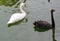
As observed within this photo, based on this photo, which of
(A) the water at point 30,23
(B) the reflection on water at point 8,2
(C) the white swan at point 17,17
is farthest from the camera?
(B) the reflection on water at point 8,2

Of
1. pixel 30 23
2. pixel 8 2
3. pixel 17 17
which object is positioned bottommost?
pixel 30 23

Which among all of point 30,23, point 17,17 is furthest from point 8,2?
point 30,23

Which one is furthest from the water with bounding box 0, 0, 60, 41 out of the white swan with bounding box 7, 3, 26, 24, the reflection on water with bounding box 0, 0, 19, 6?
the reflection on water with bounding box 0, 0, 19, 6

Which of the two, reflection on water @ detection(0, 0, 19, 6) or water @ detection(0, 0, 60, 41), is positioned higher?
reflection on water @ detection(0, 0, 19, 6)

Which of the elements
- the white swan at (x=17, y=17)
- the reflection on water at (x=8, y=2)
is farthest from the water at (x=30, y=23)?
the reflection on water at (x=8, y=2)

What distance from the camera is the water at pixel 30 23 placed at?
7332 mm

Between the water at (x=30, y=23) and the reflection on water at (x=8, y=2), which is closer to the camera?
the water at (x=30, y=23)

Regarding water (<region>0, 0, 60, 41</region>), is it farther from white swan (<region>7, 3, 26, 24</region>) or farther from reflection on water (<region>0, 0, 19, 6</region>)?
reflection on water (<region>0, 0, 19, 6</region>)

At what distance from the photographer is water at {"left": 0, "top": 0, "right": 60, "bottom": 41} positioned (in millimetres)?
7332

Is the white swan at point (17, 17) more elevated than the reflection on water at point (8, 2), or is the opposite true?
the reflection on water at point (8, 2)

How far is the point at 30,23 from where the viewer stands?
27.9 ft

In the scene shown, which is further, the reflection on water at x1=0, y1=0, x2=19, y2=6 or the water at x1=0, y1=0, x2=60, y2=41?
the reflection on water at x1=0, y1=0, x2=19, y2=6

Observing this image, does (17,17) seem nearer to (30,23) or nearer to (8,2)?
(30,23)

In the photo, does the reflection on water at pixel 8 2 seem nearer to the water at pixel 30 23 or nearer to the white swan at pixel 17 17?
the water at pixel 30 23
